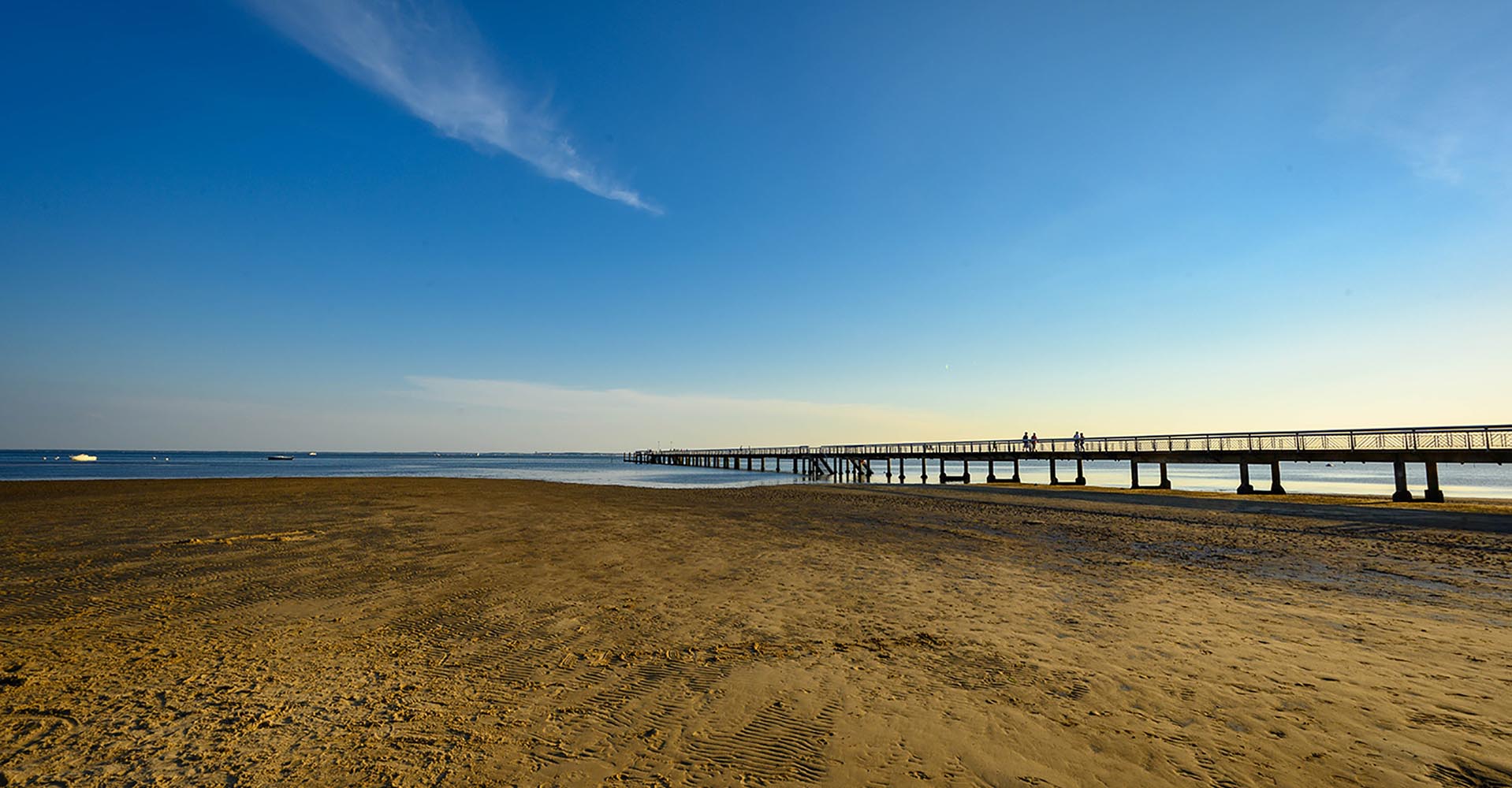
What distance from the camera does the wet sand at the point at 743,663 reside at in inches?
150

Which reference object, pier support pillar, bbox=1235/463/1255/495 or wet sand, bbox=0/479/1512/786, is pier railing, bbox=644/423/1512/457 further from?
wet sand, bbox=0/479/1512/786

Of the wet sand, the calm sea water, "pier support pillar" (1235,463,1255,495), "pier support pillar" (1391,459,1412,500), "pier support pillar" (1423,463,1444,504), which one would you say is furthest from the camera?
the calm sea water

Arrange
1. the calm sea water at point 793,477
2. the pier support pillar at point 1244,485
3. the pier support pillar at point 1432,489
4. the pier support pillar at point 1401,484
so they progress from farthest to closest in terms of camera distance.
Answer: the calm sea water at point 793,477
the pier support pillar at point 1244,485
the pier support pillar at point 1401,484
the pier support pillar at point 1432,489

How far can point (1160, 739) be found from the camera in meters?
4.15

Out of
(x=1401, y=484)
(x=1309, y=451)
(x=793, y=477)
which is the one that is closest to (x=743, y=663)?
(x=1401, y=484)

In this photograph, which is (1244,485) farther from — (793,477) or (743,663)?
(793,477)

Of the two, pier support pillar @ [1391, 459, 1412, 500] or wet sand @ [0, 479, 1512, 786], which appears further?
pier support pillar @ [1391, 459, 1412, 500]

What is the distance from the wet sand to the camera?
382cm

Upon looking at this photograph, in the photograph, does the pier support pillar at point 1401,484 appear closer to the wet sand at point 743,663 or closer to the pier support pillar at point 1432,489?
the pier support pillar at point 1432,489

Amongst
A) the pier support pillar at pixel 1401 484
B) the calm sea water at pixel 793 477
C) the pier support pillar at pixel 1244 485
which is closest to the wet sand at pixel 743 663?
the pier support pillar at pixel 1401 484

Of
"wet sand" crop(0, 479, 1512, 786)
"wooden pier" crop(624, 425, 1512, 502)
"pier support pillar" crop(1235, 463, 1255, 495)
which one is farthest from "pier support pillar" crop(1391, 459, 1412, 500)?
"wet sand" crop(0, 479, 1512, 786)

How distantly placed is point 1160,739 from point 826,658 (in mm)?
2638

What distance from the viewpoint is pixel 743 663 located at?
18.6 ft

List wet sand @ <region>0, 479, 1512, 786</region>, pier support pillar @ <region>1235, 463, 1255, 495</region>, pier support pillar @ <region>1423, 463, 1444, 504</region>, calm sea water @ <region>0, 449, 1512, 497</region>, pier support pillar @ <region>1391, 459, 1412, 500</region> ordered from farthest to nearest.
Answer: calm sea water @ <region>0, 449, 1512, 497</region> → pier support pillar @ <region>1235, 463, 1255, 495</region> → pier support pillar @ <region>1391, 459, 1412, 500</region> → pier support pillar @ <region>1423, 463, 1444, 504</region> → wet sand @ <region>0, 479, 1512, 786</region>
